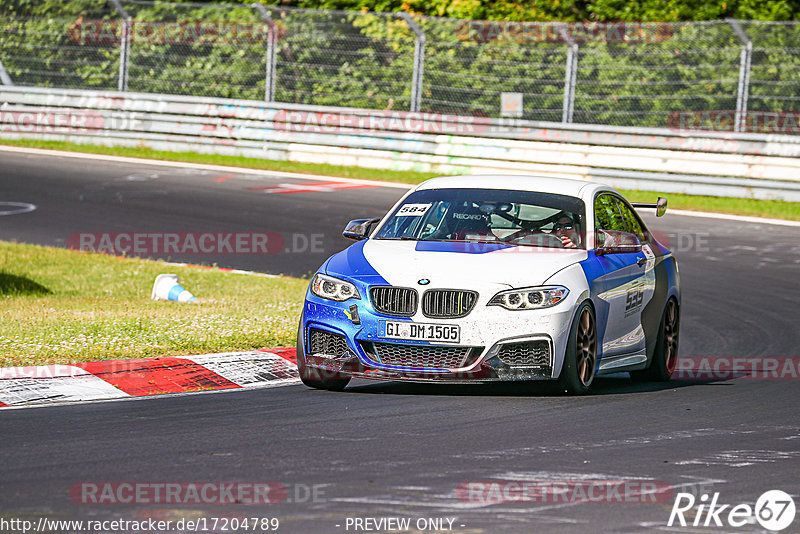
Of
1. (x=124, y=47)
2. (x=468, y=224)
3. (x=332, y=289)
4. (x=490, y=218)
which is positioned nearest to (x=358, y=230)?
(x=468, y=224)

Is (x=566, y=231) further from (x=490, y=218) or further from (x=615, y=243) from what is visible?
(x=490, y=218)

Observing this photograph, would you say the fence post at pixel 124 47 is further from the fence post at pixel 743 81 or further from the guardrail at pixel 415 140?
the fence post at pixel 743 81

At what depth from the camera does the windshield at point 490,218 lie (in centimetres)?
980

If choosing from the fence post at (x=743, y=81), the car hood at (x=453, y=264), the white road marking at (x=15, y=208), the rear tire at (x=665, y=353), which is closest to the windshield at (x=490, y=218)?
the car hood at (x=453, y=264)

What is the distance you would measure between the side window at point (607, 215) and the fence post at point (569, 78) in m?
13.0

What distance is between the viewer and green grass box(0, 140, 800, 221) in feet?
72.0

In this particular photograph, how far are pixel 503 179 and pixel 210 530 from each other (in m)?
5.50

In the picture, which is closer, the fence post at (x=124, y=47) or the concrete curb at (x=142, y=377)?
the concrete curb at (x=142, y=377)

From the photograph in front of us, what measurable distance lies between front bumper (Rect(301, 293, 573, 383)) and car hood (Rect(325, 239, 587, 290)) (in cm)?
20

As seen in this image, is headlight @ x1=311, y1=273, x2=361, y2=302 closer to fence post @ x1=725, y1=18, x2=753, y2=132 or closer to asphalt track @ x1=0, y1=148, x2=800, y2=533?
asphalt track @ x1=0, y1=148, x2=800, y2=533

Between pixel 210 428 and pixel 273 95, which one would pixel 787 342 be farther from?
pixel 273 95

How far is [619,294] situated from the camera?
9812mm

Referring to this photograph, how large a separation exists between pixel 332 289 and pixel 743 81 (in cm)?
1481

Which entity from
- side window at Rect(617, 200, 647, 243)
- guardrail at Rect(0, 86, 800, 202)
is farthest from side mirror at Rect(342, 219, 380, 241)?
guardrail at Rect(0, 86, 800, 202)
